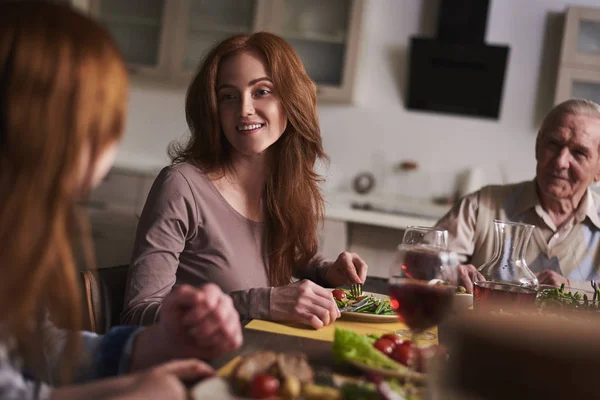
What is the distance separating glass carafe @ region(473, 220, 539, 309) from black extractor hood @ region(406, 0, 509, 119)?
10.1 ft

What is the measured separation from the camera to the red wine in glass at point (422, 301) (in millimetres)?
932

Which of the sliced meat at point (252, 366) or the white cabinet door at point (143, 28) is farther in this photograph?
the white cabinet door at point (143, 28)

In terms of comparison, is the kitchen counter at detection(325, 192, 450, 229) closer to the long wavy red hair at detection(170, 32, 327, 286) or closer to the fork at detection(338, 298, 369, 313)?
the long wavy red hair at detection(170, 32, 327, 286)

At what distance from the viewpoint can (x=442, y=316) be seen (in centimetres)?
95

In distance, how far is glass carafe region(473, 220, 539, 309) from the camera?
141cm

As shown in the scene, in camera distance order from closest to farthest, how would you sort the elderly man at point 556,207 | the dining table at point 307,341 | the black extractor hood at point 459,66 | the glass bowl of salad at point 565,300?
1. the dining table at point 307,341
2. the glass bowl of salad at point 565,300
3. the elderly man at point 556,207
4. the black extractor hood at point 459,66

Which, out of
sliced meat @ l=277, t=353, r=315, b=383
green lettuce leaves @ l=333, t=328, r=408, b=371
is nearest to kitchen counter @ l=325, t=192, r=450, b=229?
green lettuce leaves @ l=333, t=328, r=408, b=371

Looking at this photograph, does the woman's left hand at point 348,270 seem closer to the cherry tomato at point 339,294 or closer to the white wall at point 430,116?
the cherry tomato at point 339,294

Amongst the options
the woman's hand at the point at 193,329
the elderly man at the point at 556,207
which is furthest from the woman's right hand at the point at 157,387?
the elderly man at the point at 556,207

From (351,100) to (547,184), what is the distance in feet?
7.13

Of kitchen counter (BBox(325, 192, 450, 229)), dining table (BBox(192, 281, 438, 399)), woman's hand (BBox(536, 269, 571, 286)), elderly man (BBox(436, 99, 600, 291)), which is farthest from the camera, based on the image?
kitchen counter (BBox(325, 192, 450, 229))

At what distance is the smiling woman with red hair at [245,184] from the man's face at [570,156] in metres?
0.90

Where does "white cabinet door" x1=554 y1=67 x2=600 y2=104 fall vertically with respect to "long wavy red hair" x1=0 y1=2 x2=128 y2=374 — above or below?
above

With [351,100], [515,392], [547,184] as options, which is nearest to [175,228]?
[515,392]
